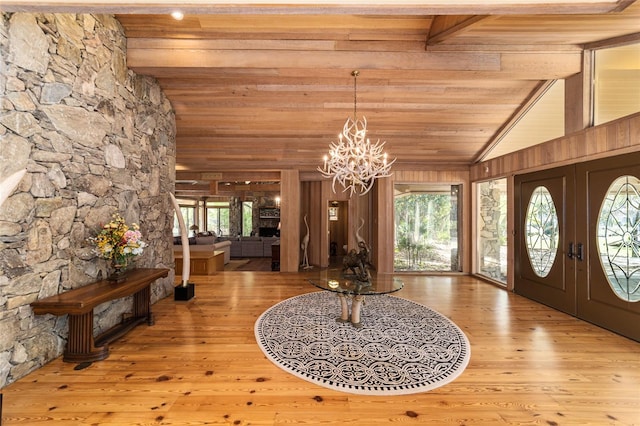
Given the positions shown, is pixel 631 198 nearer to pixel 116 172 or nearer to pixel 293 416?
pixel 293 416

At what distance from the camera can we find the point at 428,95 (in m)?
4.18

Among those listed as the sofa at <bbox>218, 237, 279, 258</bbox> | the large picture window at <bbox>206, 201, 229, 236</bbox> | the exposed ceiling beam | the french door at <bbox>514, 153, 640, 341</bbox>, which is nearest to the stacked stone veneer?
the exposed ceiling beam

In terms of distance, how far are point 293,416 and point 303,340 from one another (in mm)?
1024

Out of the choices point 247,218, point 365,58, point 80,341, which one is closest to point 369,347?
point 80,341

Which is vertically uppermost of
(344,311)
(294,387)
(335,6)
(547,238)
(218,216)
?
(335,6)

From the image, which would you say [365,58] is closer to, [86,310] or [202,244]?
[86,310]

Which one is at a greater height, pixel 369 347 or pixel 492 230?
pixel 492 230

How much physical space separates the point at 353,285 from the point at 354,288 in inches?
4.8

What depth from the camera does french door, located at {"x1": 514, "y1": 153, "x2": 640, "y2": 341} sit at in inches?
117

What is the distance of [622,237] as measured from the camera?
3.04m

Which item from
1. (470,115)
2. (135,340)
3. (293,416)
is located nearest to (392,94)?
(470,115)

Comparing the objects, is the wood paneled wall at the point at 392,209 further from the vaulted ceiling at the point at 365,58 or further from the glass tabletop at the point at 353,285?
the glass tabletop at the point at 353,285

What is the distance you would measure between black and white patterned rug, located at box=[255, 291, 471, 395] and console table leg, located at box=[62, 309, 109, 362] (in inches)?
59.5

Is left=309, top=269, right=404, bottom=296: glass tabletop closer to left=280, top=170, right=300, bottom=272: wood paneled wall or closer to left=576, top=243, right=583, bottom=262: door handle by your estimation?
left=576, top=243, right=583, bottom=262: door handle
